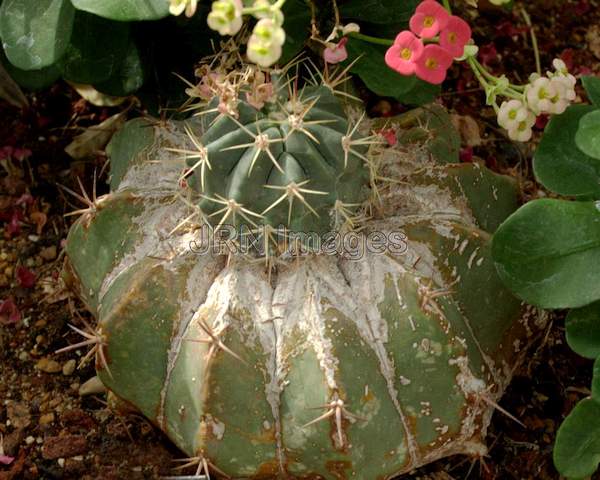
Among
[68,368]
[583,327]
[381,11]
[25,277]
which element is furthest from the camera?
[25,277]

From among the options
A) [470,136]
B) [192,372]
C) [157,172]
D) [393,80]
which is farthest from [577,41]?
[192,372]

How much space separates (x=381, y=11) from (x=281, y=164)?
53 centimetres

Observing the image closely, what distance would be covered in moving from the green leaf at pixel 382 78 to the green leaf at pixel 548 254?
417 millimetres

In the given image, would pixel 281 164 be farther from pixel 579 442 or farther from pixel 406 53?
pixel 579 442

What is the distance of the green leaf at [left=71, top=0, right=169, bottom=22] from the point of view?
1.51 meters

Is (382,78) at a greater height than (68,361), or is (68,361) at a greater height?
(382,78)

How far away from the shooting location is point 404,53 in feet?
5.01

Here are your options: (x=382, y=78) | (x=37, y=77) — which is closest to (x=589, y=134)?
(x=382, y=78)

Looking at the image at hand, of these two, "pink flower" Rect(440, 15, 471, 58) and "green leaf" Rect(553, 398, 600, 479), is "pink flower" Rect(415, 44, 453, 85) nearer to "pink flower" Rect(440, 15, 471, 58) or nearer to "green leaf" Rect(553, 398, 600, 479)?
"pink flower" Rect(440, 15, 471, 58)

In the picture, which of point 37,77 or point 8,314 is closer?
point 37,77

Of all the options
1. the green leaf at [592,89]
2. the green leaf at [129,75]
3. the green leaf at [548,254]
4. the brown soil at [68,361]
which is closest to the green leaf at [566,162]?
the green leaf at [592,89]

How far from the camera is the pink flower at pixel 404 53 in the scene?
152cm

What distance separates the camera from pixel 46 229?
7.27ft

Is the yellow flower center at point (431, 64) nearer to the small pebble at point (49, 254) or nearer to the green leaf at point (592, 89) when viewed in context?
the green leaf at point (592, 89)
